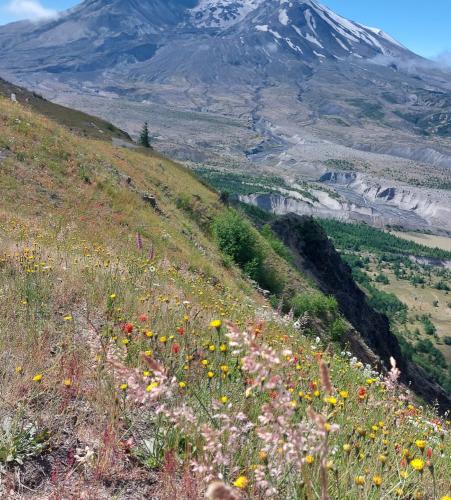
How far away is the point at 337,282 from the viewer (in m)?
38.2

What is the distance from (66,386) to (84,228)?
29.7 ft

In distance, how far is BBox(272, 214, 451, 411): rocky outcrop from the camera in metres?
33.9

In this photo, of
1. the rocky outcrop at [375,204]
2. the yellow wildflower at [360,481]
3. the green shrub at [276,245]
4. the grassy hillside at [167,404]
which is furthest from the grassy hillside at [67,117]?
the rocky outcrop at [375,204]

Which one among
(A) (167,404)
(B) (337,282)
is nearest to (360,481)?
(A) (167,404)

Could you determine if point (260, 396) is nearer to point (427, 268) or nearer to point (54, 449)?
point (54, 449)

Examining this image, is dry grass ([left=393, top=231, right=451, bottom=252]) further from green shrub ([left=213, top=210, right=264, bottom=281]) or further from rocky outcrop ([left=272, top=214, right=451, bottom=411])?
green shrub ([left=213, top=210, right=264, bottom=281])

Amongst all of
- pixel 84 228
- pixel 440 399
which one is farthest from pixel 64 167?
pixel 440 399

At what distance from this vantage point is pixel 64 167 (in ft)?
52.3

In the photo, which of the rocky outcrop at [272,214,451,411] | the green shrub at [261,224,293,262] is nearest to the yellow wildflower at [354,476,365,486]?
the green shrub at [261,224,293,262]

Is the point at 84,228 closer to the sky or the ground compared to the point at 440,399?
closer to the sky

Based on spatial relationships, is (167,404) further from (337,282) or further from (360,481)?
(337,282)

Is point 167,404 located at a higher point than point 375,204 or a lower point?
lower

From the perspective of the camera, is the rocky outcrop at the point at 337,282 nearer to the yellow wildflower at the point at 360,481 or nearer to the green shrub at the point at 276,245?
the green shrub at the point at 276,245

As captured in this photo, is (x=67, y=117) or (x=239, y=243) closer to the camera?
(x=239, y=243)
